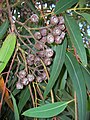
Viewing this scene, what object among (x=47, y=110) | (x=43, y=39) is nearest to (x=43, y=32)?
(x=43, y=39)

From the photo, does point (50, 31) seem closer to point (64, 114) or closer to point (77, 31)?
point (77, 31)

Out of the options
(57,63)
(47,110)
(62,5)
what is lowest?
(47,110)

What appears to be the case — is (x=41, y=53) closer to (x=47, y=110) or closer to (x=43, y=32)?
(x=43, y=32)

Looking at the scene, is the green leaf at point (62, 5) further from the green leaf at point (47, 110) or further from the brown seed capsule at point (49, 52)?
the green leaf at point (47, 110)

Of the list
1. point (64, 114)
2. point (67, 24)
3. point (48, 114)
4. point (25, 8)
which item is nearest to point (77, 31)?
point (67, 24)

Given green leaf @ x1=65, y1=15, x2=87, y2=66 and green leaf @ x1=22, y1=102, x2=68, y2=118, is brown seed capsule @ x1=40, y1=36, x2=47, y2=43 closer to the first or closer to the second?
green leaf @ x1=65, y1=15, x2=87, y2=66

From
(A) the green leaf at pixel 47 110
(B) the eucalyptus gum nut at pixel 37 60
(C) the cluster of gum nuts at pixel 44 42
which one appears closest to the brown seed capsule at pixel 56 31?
(C) the cluster of gum nuts at pixel 44 42
